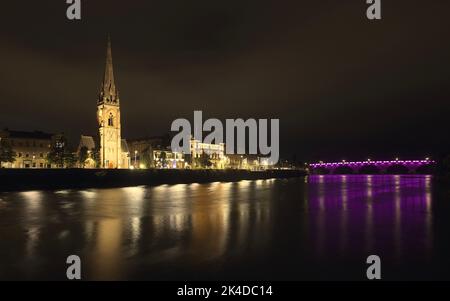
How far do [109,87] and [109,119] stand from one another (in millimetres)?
13916

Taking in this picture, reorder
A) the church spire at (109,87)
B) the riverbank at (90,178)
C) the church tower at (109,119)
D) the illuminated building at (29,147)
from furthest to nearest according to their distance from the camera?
the church spire at (109,87)
the church tower at (109,119)
the illuminated building at (29,147)
the riverbank at (90,178)

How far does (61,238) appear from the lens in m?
17.7

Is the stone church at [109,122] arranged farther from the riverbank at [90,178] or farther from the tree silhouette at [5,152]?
the riverbank at [90,178]

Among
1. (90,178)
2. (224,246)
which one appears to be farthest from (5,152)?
(224,246)

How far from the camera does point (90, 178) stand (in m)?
70.8

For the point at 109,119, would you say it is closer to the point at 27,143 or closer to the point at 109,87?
the point at 109,87

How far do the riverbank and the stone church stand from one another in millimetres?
50565

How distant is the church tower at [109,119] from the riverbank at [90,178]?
165 ft

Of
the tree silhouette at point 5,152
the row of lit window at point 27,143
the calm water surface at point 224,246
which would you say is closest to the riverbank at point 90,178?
the tree silhouette at point 5,152

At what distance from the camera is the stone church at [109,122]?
5458 inches

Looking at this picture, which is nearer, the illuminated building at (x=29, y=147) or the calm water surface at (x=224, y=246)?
the calm water surface at (x=224, y=246)

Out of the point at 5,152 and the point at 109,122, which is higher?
the point at 109,122
